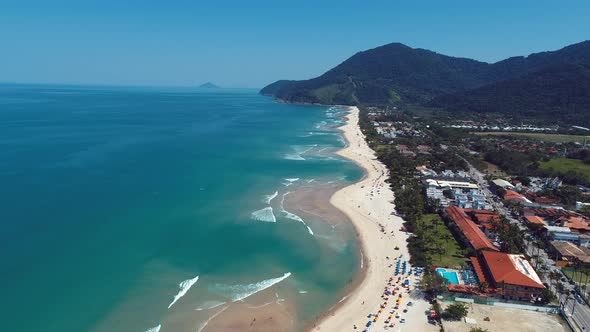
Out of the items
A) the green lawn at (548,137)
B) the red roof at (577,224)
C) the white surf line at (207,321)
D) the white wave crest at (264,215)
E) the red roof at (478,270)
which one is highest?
the green lawn at (548,137)

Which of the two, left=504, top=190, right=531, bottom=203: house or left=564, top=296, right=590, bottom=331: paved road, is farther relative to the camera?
left=504, top=190, right=531, bottom=203: house

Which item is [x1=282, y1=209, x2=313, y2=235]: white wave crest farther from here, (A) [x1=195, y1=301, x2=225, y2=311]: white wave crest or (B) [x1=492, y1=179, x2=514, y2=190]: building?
(B) [x1=492, y1=179, x2=514, y2=190]: building

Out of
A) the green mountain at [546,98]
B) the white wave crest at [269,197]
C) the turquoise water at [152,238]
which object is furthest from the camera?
the green mountain at [546,98]

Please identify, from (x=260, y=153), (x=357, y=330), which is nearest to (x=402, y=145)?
(x=260, y=153)

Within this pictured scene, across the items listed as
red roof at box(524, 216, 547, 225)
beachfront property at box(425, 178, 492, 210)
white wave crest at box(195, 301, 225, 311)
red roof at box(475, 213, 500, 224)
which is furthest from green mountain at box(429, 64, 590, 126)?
white wave crest at box(195, 301, 225, 311)

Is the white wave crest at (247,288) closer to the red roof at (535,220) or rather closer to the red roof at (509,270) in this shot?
the red roof at (509,270)

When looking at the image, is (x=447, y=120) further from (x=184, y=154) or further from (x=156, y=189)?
(x=156, y=189)

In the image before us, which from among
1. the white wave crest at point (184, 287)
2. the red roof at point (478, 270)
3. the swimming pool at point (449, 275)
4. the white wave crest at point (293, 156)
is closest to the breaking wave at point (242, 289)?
the white wave crest at point (184, 287)
